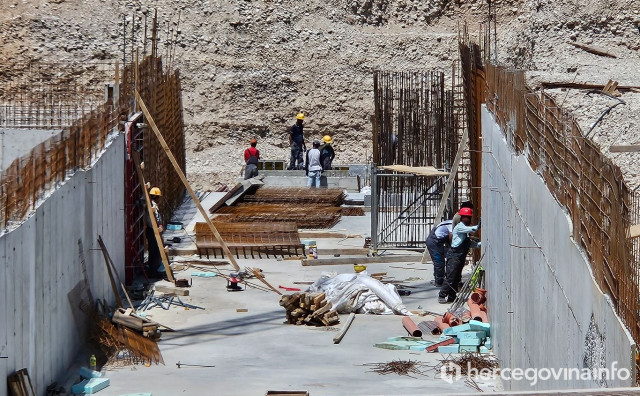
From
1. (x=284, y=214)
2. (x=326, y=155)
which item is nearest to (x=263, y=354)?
(x=284, y=214)

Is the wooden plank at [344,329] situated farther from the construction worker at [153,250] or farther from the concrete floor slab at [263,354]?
the construction worker at [153,250]

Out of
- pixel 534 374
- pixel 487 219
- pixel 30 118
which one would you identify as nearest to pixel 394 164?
pixel 30 118

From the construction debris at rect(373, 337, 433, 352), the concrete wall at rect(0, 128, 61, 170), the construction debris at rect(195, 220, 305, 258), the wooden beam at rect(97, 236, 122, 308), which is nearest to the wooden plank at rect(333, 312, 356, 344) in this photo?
the construction debris at rect(373, 337, 433, 352)

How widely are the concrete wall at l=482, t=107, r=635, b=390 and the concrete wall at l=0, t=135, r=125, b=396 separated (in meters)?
4.18

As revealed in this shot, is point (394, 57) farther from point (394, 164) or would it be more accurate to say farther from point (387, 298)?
point (387, 298)

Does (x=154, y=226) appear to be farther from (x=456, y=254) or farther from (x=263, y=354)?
(x=456, y=254)

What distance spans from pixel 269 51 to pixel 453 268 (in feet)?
72.8

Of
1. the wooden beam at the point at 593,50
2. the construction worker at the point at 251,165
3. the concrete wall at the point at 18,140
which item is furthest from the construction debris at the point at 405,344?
the wooden beam at the point at 593,50

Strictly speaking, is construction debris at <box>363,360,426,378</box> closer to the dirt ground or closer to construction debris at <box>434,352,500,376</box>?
construction debris at <box>434,352,500,376</box>

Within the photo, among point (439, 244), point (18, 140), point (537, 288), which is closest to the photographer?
point (537, 288)

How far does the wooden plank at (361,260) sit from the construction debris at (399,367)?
587 centimetres

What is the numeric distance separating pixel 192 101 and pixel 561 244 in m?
28.8

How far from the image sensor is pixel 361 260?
17.9m

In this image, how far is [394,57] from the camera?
3588cm
